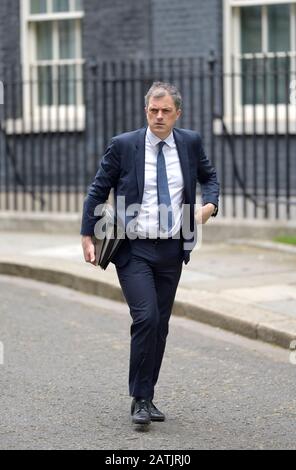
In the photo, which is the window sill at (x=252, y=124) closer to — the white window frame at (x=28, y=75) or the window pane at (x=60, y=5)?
the white window frame at (x=28, y=75)

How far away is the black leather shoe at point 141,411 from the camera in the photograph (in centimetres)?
641

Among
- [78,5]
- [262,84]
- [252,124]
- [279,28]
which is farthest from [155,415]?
[78,5]

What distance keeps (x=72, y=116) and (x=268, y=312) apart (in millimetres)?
8210

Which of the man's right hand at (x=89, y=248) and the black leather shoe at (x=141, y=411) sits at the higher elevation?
the man's right hand at (x=89, y=248)

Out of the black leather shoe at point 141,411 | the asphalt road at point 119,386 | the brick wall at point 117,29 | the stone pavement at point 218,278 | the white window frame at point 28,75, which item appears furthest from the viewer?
the white window frame at point 28,75

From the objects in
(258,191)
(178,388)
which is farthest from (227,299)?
(258,191)

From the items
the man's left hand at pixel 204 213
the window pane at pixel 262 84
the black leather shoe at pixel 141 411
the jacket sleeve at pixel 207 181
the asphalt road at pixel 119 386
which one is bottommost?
the asphalt road at pixel 119 386

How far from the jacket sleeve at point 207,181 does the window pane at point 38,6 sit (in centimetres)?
1113

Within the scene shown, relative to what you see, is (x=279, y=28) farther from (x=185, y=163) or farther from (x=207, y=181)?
(x=185, y=163)

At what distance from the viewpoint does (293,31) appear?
1559cm

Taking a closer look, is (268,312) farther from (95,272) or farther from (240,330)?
(95,272)

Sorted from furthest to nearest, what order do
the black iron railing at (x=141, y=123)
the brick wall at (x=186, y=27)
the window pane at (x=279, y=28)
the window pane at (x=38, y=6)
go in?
the window pane at (x=38, y=6), the brick wall at (x=186, y=27), the window pane at (x=279, y=28), the black iron railing at (x=141, y=123)

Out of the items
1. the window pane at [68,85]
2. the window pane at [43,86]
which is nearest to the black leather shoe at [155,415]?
the window pane at [68,85]

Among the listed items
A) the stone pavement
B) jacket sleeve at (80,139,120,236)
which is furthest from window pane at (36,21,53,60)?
jacket sleeve at (80,139,120,236)
